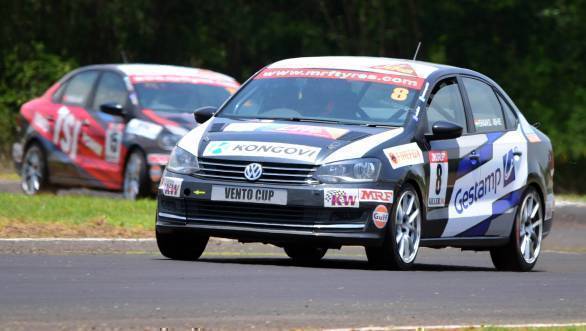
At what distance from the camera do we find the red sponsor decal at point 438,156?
43.1ft

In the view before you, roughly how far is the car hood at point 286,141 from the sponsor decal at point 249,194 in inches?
8.3

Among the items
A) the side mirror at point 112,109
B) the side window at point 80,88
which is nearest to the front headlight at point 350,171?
the side mirror at point 112,109

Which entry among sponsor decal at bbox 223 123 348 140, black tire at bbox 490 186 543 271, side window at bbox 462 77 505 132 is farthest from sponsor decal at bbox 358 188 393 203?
black tire at bbox 490 186 543 271

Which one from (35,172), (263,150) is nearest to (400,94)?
(263,150)

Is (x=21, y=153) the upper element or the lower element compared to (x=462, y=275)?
lower

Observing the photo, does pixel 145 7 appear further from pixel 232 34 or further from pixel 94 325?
pixel 94 325

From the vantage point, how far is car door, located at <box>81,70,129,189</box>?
21.2 meters

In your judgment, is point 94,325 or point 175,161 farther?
point 175,161

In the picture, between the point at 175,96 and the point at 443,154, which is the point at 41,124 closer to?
the point at 175,96

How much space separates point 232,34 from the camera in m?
38.9

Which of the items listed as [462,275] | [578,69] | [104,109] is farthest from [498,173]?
[578,69]

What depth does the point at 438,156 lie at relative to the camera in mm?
13281

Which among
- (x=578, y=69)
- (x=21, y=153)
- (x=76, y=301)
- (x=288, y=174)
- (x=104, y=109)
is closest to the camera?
(x=76, y=301)

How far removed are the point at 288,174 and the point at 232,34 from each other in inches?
1059
